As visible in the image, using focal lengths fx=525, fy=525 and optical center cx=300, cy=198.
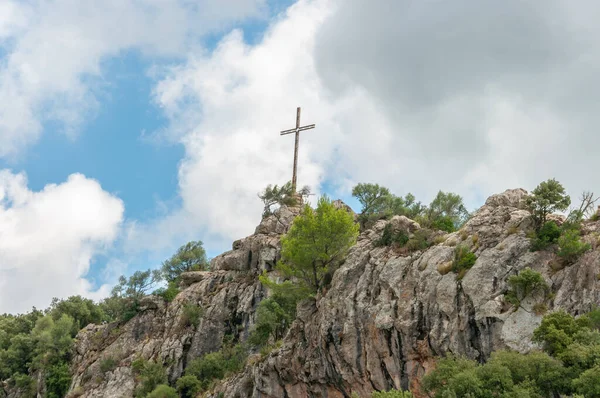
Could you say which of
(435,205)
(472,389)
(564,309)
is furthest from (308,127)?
(472,389)

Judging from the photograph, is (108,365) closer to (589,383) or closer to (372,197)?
(372,197)

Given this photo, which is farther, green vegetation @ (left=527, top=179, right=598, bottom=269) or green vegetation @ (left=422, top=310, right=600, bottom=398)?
green vegetation @ (left=527, top=179, right=598, bottom=269)

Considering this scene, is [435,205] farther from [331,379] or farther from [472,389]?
[472,389]

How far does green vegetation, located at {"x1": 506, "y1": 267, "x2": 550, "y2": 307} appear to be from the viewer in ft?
104

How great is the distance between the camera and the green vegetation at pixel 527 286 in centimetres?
3184

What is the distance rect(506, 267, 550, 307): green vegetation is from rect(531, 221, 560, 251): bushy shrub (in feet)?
8.64

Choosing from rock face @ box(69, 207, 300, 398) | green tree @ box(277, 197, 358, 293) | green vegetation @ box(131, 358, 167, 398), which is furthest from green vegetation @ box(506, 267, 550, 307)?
green vegetation @ box(131, 358, 167, 398)

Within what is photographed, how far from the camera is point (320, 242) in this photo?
1806 inches

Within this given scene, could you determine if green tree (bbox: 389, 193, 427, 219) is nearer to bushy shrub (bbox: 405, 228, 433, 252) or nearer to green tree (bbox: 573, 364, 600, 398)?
bushy shrub (bbox: 405, 228, 433, 252)

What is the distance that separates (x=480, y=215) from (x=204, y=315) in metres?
34.3

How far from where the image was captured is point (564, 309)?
3025cm

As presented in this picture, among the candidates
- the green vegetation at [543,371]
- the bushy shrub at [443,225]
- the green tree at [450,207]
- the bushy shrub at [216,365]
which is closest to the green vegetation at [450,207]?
the green tree at [450,207]

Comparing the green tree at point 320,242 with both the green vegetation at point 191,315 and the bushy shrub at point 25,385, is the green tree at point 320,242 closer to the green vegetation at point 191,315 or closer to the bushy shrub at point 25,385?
the green vegetation at point 191,315

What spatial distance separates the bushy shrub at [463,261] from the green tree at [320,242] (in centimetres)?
1188
